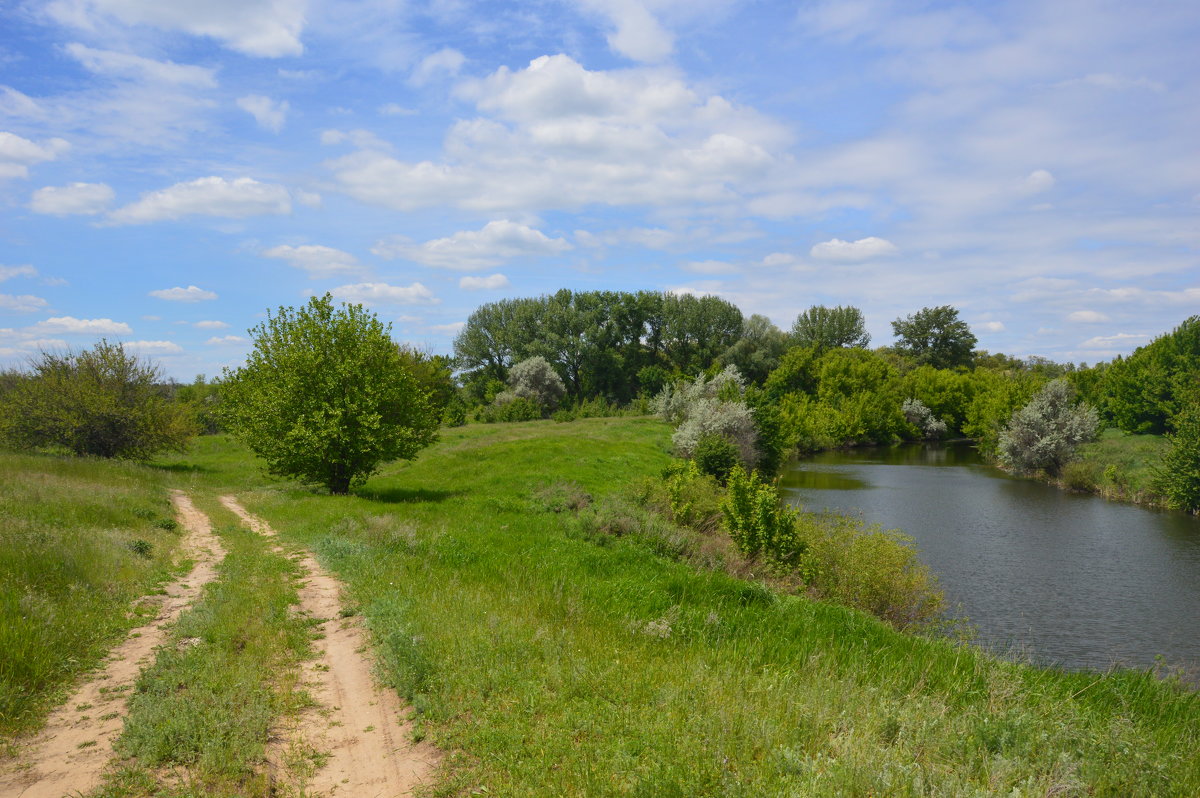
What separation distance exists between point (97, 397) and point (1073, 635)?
39.3 meters

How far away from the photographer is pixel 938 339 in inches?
4033

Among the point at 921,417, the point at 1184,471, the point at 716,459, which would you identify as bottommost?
the point at 1184,471

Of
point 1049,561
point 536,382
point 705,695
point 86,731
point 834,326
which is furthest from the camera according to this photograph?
point 834,326

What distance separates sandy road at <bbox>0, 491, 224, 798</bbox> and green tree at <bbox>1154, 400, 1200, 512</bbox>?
4137 centimetres

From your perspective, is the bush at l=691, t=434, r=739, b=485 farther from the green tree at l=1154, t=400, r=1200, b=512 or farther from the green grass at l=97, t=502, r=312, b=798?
the green grass at l=97, t=502, r=312, b=798

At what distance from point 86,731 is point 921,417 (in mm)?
81445

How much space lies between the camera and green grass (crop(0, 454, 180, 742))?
6852mm

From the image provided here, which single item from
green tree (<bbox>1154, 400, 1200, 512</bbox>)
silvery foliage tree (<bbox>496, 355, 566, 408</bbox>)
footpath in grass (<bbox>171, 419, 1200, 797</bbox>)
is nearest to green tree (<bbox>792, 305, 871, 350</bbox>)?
silvery foliage tree (<bbox>496, 355, 566, 408</bbox>)

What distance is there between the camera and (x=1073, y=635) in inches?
636

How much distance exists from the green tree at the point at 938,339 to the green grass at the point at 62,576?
105 meters

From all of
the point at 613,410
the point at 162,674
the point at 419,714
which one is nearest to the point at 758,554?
the point at 419,714

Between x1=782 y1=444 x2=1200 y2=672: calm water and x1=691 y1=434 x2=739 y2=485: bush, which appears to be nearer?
x1=782 y1=444 x2=1200 y2=672: calm water

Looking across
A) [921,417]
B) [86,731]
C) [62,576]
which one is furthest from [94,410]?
[921,417]

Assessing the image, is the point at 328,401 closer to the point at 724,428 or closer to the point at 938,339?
Result: the point at 724,428
